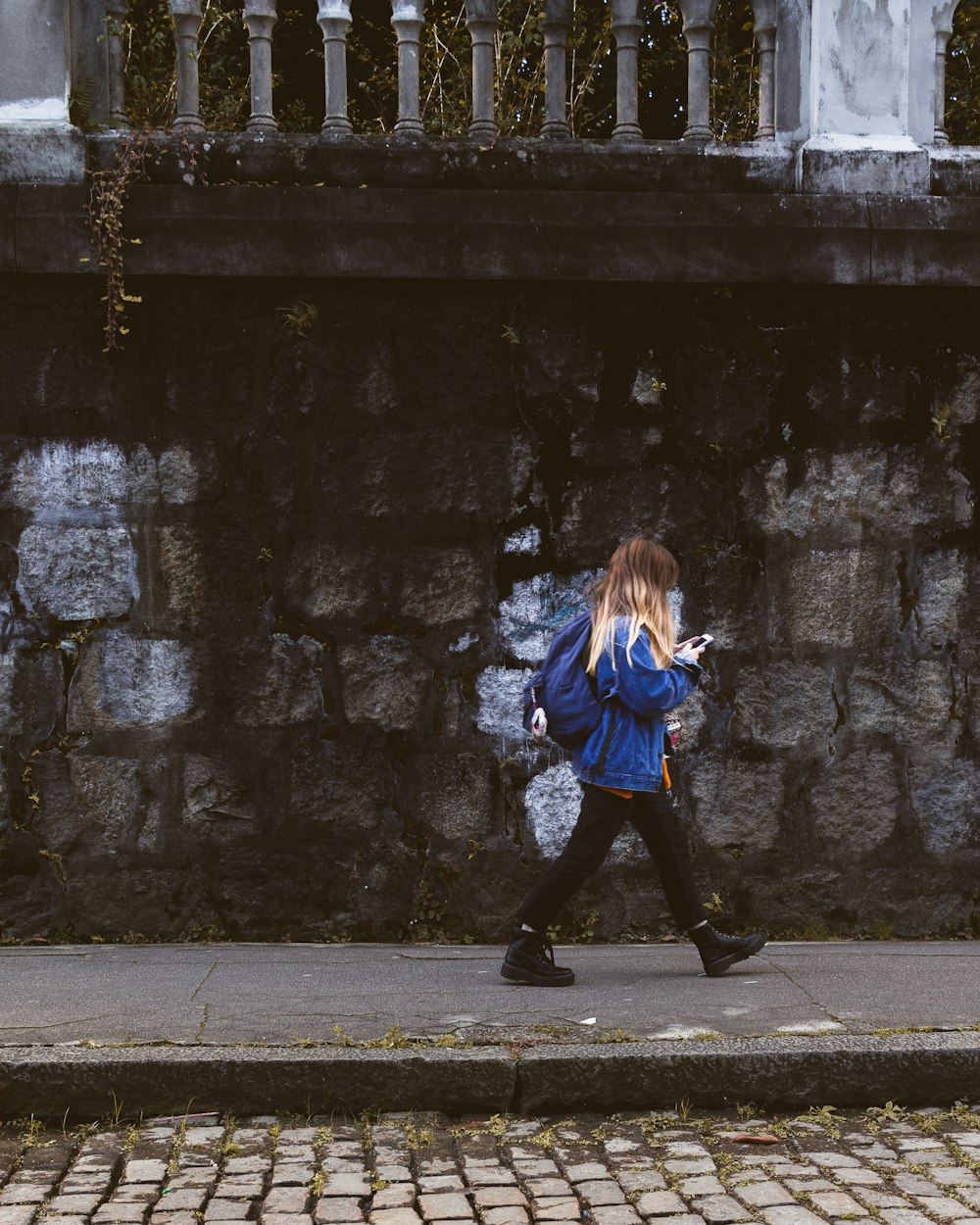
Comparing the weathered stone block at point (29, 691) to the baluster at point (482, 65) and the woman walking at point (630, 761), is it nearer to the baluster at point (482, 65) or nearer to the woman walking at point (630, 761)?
the woman walking at point (630, 761)

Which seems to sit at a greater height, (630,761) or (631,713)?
(631,713)

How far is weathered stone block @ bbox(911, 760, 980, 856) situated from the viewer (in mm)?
6051

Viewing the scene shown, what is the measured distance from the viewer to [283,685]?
5863 millimetres

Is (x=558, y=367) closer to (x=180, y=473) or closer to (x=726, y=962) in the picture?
(x=180, y=473)

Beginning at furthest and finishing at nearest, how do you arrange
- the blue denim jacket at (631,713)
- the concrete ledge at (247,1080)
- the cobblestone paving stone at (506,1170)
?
the blue denim jacket at (631,713) → the concrete ledge at (247,1080) → the cobblestone paving stone at (506,1170)

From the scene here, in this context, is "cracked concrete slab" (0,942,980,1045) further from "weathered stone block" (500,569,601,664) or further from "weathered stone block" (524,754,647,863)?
"weathered stone block" (500,569,601,664)

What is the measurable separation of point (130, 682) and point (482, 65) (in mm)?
2818

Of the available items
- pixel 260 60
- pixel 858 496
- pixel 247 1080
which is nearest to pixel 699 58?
pixel 260 60

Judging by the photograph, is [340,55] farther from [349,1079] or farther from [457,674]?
[349,1079]

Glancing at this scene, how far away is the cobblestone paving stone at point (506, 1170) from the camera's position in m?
3.48

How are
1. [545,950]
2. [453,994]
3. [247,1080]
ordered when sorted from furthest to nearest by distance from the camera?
[545,950], [453,994], [247,1080]

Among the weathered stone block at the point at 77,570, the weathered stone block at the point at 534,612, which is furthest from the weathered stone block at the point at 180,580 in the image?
the weathered stone block at the point at 534,612

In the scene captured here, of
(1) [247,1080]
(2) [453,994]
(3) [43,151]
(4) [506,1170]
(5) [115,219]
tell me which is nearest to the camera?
(4) [506,1170]

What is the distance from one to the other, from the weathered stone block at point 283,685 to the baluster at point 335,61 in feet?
6.71
